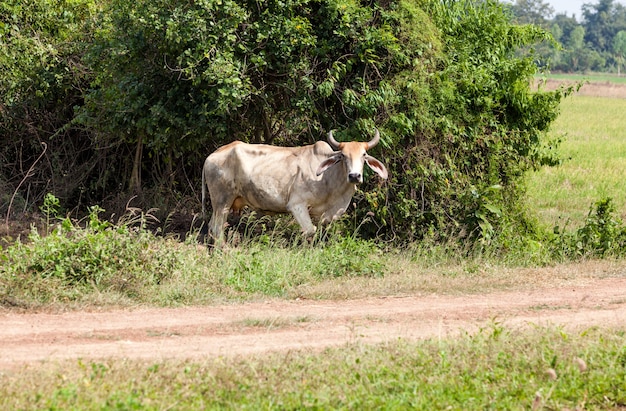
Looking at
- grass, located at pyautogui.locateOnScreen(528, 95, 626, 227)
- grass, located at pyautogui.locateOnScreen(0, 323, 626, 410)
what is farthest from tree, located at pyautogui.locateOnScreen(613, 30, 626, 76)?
grass, located at pyautogui.locateOnScreen(0, 323, 626, 410)

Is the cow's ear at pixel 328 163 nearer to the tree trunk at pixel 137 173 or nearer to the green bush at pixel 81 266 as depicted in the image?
the green bush at pixel 81 266

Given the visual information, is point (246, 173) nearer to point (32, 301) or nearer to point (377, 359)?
point (32, 301)

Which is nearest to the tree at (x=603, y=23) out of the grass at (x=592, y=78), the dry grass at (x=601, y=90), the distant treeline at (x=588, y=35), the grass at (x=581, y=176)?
the distant treeline at (x=588, y=35)

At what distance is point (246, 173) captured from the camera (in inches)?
461

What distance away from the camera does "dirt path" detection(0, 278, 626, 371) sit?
7.14m

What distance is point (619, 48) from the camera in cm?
10312

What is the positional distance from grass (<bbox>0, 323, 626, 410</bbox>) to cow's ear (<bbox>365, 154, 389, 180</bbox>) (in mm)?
4475

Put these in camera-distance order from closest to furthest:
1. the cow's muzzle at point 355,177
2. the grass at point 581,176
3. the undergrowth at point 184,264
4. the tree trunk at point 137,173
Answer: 1. the undergrowth at point 184,264
2. the cow's muzzle at point 355,177
3. the tree trunk at point 137,173
4. the grass at point 581,176

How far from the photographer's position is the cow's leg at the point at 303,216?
37.9 ft

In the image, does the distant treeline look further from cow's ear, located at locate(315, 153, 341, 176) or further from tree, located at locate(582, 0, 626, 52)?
cow's ear, located at locate(315, 153, 341, 176)

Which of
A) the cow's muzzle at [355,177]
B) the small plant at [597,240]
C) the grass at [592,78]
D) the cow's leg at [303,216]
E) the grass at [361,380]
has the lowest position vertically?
the grass at [592,78]

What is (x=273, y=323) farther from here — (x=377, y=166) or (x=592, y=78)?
(x=592, y=78)

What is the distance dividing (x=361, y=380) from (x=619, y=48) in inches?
4082

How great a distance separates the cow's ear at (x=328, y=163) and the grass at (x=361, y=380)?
4.32 meters
